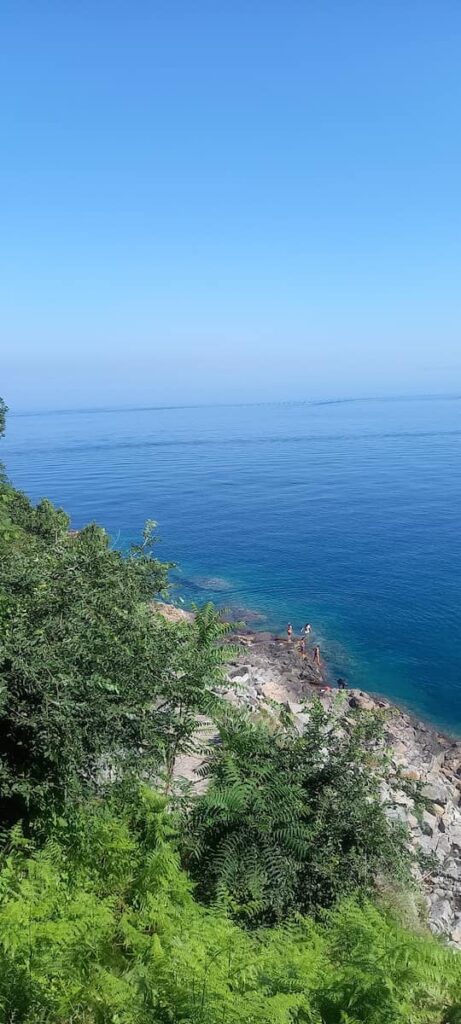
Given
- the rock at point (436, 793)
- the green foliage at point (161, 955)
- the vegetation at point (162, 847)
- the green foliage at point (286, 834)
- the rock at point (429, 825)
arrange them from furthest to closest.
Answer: the rock at point (436, 793)
the rock at point (429, 825)
the green foliage at point (286, 834)
the vegetation at point (162, 847)
the green foliage at point (161, 955)

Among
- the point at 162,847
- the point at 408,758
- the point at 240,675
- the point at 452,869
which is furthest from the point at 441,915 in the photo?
the point at 240,675

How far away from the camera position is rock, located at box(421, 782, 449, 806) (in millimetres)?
Answer: 20453

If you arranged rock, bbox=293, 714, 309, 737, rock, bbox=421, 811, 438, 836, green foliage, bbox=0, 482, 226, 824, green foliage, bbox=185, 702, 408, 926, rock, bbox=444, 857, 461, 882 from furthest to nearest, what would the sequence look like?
rock, bbox=293, 714, 309, 737 < rock, bbox=421, 811, 438, 836 < rock, bbox=444, 857, 461, 882 < green foliage, bbox=185, 702, 408, 926 < green foliage, bbox=0, 482, 226, 824

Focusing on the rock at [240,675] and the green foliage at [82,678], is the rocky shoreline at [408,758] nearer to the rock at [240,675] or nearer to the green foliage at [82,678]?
the rock at [240,675]

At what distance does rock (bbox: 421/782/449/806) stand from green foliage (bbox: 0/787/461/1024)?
40.5ft

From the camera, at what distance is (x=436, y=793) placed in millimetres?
21156

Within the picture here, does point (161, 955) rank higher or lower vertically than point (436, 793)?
higher

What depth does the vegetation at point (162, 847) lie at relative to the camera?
259 inches

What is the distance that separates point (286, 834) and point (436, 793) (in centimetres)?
1325

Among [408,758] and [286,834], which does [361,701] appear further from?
[286,834]

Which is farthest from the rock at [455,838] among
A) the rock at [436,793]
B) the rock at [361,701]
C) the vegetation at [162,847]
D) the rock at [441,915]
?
the rock at [361,701]

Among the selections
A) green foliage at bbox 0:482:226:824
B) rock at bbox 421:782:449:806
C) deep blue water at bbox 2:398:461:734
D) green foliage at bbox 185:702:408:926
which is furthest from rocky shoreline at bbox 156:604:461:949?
deep blue water at bbox 2:398:461:734

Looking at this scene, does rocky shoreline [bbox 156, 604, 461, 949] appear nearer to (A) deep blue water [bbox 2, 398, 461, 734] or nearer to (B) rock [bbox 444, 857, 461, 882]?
(B) rock [bbox 444, 857, 461, 882]

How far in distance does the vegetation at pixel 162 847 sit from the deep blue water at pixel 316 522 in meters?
20.8
